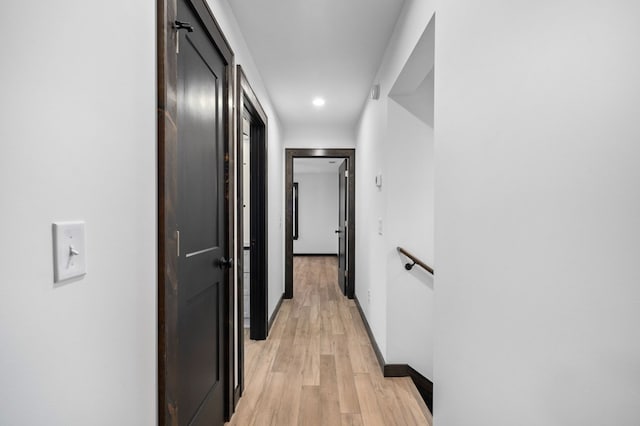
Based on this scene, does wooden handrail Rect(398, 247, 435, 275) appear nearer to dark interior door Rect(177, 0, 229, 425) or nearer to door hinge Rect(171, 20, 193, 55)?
dark interior door Rect(177, 0, 229, 425)

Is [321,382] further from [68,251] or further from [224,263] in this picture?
[68,251]

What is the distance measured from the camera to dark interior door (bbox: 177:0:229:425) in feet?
4.68

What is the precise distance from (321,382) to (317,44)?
95.1 inches

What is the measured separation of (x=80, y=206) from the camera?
2.64ft

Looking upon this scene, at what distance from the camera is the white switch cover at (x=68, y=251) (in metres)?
0.72

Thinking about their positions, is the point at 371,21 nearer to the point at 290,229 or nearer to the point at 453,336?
the point at 453,336

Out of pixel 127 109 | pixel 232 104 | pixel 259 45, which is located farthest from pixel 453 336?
pixel 259 45

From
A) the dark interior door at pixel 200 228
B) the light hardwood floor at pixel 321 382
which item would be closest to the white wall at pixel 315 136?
the light hardwood floor at pixel 321 382

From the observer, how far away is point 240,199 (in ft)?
8.77

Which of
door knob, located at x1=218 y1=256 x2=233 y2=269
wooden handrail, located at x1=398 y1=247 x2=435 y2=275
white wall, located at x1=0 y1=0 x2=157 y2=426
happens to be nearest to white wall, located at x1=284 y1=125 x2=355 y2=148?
wooden handrail, located at x1=398 y1=247 x2=435 y2=275

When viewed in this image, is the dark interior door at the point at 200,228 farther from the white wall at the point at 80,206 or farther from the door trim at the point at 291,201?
the door trim at the point at 291,201

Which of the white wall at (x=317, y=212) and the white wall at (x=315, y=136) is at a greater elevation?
the white wall at (x=315, y=136)

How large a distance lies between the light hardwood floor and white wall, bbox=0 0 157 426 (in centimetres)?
123

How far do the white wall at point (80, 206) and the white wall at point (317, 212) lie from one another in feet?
29.3
